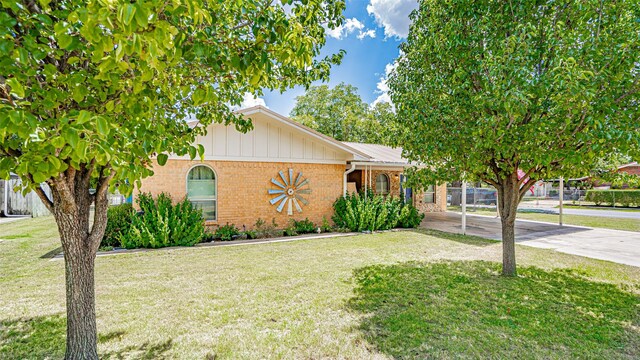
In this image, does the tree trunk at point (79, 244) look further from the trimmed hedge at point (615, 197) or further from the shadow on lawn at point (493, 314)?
the trimmed hedge at point (615, 197)

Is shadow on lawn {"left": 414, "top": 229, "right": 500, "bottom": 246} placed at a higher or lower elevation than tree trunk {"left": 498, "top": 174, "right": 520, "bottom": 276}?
lower

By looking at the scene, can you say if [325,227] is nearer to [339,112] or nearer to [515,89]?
[515,89]

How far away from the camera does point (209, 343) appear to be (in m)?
3.61

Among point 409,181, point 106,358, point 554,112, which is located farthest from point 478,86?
point 106,358

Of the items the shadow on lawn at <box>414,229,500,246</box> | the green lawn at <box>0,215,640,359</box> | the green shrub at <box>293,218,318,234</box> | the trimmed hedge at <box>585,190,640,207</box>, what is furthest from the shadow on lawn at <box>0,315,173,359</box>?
the trimmed hedge at <box>585,190,640,207</box>

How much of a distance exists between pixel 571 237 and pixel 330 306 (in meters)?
10.3

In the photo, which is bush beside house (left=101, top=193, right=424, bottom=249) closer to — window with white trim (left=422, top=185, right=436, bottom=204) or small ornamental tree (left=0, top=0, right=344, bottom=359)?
small ornamental tree (left=0, top=0, right=344, bottom=359)

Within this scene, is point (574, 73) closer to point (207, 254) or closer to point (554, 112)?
point (554, 112)

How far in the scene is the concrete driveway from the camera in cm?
822

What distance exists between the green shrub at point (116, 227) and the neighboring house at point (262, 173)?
94cm

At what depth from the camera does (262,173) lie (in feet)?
35.0

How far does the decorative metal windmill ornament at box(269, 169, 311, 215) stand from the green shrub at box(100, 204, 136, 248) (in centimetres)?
434

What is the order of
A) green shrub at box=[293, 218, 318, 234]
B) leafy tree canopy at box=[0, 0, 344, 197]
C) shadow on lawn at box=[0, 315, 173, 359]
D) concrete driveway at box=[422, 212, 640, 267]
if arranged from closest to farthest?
leafy tree canopy at box=[0, 0, 344, 197], shadow on lawn at box=[0, 315, 173, 359], concrete driveway at box=[422, 212, 640, 267], green shrub at box=[293, 218, 318, 234]

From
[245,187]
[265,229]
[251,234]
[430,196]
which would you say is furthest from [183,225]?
[430,196]
